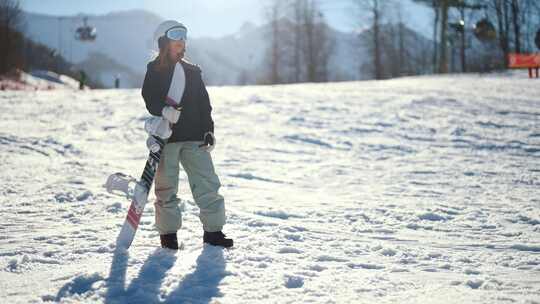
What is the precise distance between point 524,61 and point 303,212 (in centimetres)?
2389

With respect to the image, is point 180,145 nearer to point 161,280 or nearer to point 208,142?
point 208,142

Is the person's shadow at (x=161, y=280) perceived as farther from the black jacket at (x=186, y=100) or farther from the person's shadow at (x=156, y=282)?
the black jacket at (x=186, y=100)

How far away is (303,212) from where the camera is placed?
491 centimetres

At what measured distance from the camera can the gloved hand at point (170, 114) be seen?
3.32 meters

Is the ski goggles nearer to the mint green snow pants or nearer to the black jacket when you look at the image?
the black jacket

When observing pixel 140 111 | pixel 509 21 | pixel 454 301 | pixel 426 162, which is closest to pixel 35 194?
pixel 454 301

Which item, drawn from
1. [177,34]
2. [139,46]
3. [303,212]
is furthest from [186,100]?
[139,46]

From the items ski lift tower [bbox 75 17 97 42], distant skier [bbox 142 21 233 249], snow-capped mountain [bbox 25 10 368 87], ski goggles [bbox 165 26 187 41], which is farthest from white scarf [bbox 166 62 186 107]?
snow-capped mountain [bbox 25 10 368 87]

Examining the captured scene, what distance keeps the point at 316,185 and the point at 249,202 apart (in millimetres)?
1463

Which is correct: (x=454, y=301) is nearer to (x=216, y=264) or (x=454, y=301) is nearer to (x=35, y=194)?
(x=216, y=264)

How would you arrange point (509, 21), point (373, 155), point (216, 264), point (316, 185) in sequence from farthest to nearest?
point (509, 21), point (373, 155), point (316, 185), point (216, 264)

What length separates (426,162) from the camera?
26.0 ft

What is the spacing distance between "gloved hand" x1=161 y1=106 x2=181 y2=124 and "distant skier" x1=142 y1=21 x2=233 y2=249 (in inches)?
2.3

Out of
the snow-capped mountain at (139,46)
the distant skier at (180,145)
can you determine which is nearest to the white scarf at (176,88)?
the distant skier at (180,145)
